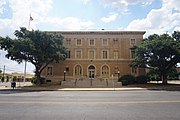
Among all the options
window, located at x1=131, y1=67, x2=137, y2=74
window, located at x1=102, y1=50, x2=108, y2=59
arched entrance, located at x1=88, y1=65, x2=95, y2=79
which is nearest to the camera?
window, located at x1=131, y1=67, x2=137, y2=74

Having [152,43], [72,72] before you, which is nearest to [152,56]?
[152,43]

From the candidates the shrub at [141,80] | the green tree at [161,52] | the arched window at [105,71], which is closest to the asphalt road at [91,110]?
the green tree at [161,52]

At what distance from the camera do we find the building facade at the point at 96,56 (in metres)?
47.1

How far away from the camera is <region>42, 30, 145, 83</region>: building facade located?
47.1 meters

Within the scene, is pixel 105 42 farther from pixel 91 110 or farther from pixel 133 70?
pixel 91 110

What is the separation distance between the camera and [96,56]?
4766cm

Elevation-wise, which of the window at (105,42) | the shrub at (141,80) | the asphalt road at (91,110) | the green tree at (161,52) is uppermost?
the window at (105,42)

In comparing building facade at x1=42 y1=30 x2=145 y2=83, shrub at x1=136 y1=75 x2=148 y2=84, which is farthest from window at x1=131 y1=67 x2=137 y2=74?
shrub at x1=136 y1=75 x2=148 y2=84

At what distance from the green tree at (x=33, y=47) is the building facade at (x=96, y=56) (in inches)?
327

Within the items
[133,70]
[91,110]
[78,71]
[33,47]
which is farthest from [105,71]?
[91,110]

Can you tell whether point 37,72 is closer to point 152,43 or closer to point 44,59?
point 44,59

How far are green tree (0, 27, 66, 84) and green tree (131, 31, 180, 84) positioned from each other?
1544cm

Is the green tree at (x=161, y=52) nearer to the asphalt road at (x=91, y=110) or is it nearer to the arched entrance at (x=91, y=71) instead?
the arched entrance at (x=91, y=71)

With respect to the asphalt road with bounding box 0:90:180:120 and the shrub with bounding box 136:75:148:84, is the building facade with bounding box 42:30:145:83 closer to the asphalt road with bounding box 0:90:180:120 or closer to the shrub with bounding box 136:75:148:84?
the shrub with bounding box 136:75:148:84
